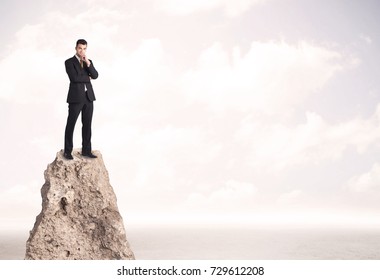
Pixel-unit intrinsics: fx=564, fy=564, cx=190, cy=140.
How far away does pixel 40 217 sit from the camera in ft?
29.3

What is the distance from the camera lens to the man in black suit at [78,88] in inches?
359

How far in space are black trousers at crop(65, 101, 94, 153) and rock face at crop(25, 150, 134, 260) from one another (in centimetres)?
25

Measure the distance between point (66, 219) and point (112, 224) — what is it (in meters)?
0.72

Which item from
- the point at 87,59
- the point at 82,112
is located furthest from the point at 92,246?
the point at 87,59

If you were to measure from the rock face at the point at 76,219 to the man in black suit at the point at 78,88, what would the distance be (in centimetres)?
31

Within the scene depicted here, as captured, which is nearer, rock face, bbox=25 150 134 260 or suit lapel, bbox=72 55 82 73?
rock face, bbox=25 150 134 260

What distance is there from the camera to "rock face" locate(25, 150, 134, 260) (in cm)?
875

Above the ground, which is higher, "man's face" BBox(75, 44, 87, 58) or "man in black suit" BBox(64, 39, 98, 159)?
"man's face" BBox(75, 44, 87, 58)

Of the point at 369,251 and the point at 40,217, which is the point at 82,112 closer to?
the point at 40,217

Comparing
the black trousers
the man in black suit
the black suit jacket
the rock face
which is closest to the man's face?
the man in black suit

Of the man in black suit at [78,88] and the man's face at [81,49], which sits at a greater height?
the man's face at [81,49]

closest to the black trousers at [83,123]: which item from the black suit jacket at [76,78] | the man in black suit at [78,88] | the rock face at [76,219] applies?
the man in black suit at [78,88]

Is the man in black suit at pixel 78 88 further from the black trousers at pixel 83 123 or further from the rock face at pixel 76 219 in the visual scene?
the rock face at pixel 76 219

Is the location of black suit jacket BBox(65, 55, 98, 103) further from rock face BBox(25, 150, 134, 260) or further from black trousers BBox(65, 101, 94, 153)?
rock face BBox(25, 150, 134, 260)
